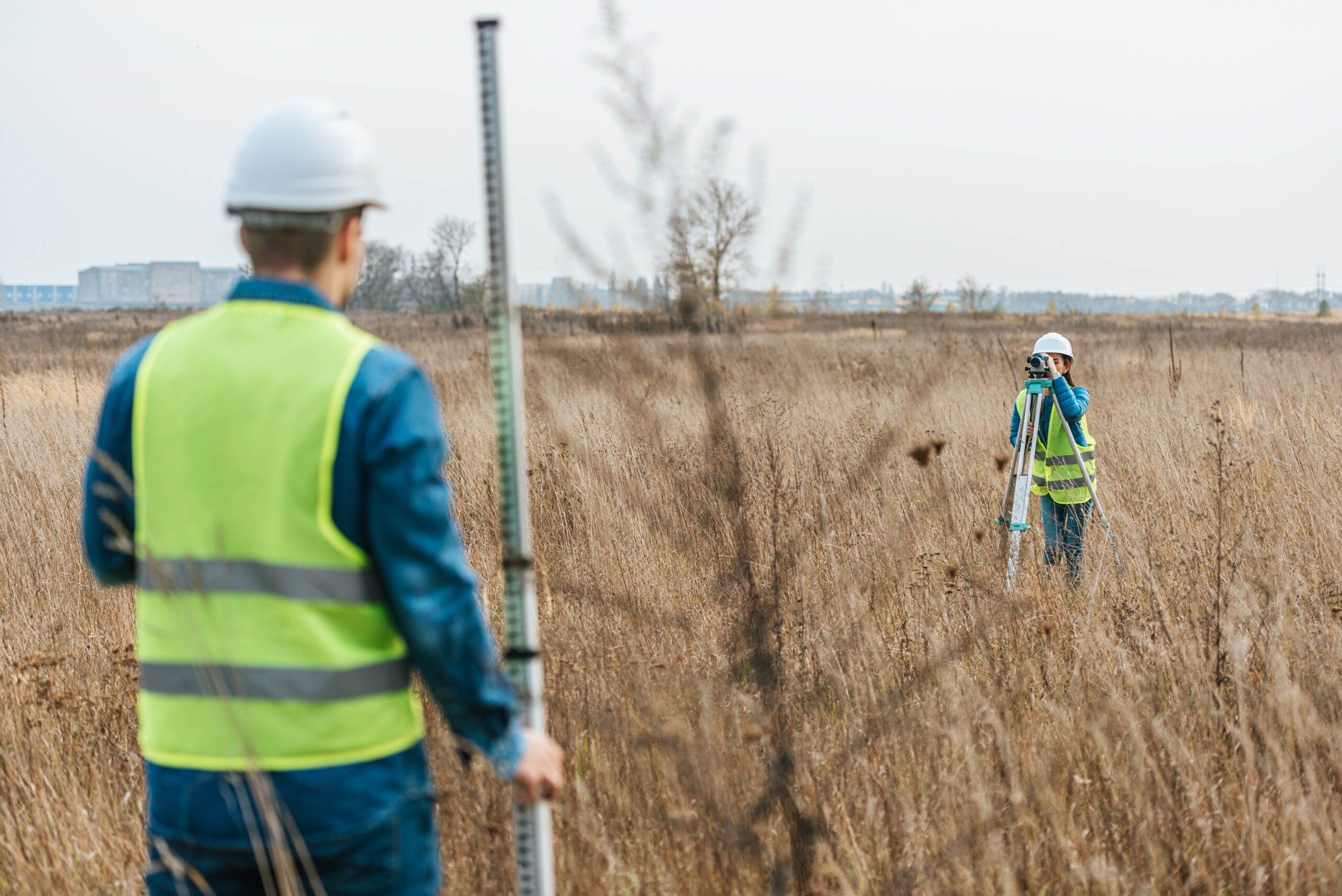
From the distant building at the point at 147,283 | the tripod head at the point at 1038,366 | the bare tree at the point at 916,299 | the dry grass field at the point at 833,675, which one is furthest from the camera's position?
the distant building at the point at 147,283

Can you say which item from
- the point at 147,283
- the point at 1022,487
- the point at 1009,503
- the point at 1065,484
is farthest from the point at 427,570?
the point at 147,283

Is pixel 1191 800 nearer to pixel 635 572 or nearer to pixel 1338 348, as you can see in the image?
pixel 635 572

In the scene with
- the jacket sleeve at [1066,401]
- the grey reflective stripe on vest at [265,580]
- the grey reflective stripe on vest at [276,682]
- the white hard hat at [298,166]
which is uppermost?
the white hard hat at [298,166]

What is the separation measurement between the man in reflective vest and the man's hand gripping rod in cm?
5

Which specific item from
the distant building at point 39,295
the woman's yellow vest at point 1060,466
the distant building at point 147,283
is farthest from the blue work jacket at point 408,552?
the distant building at point 39,295

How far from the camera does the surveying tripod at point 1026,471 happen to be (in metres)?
4.14

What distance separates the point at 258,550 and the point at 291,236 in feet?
→ 1.50

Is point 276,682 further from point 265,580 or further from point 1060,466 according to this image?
point 1060,466

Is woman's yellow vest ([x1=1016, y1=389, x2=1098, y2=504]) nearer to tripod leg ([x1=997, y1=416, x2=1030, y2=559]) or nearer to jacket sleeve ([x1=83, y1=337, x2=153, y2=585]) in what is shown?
tripod leg ([x1=997, y1=416, x2=1030, y2=559])

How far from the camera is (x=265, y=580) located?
1215 millimetres

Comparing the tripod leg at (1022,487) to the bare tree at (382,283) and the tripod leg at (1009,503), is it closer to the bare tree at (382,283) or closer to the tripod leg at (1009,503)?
the tripod leg at (1009,503)

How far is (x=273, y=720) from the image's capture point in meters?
1.23

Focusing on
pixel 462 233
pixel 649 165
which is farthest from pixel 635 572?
pixel 462 233

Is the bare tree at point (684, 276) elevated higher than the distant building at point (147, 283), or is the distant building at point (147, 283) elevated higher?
the distant building at point (147, 283)
